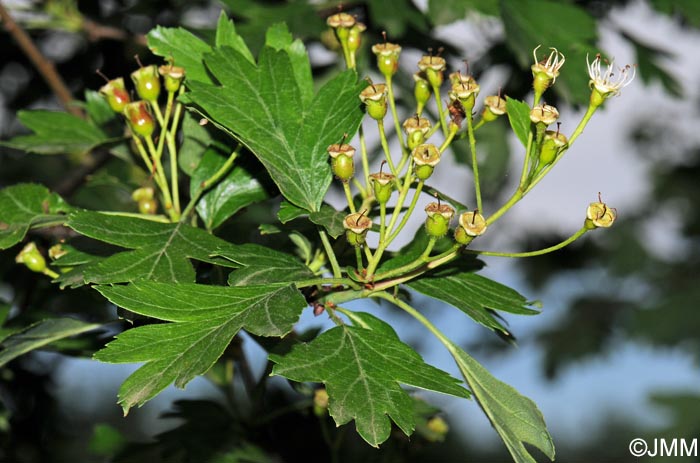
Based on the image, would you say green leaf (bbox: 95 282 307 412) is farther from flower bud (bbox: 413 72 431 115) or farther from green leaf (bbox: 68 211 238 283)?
flower bud (bbox: 413 72 431 115)

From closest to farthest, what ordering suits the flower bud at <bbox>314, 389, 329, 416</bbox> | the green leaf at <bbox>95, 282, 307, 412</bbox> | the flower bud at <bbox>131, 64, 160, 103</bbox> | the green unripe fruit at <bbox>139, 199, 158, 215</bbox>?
1. the green leaf at <bbox>95, 282, 307, 412</bbox>
2. the flower bud at <bbox>131, 64, 160, 103</bbox>
3. the green unripe fruit at <bbox>139, 199, 158, 215</bbox>
4. the flower bud at <bbox>314, 389, 329, 416</bbox>

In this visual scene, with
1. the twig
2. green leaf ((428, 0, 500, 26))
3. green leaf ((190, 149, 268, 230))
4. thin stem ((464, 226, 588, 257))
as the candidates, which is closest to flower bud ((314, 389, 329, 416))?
green leaf ((190, 149, 268, 230))

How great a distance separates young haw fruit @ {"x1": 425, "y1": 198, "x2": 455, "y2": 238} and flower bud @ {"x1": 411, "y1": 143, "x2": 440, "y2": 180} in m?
0.03

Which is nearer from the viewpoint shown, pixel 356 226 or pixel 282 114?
pixel 356 226

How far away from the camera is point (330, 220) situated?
803 mm

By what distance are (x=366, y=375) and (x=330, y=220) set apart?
15 cm

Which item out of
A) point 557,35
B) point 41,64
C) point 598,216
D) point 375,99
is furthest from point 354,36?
point 41,64

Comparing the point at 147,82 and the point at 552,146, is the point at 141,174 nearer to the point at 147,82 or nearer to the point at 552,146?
the point at 147,82

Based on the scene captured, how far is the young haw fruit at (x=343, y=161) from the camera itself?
0.83 meters

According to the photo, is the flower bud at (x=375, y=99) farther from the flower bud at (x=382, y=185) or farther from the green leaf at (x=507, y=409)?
the green leaf at (x=507, y=409)

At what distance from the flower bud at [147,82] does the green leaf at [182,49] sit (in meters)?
0.03

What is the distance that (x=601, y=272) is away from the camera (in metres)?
4.52

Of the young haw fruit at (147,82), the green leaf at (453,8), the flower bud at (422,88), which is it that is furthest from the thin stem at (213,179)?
the green leaf at (453,8)

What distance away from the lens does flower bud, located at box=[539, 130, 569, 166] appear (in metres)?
0.79
